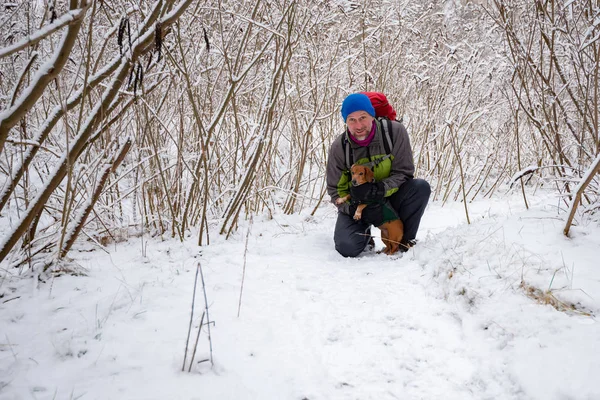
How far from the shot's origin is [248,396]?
3.49ft

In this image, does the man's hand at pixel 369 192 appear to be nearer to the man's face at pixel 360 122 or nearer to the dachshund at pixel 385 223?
the dachshund at pixel 385 223

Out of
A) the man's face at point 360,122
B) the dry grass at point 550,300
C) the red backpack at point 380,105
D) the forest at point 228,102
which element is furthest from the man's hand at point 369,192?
the dry grass at point 550,300

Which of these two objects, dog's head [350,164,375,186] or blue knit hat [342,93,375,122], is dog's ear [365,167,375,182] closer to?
dog's head [350,164,375,186]

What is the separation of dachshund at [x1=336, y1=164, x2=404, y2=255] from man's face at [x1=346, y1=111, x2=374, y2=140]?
25cm

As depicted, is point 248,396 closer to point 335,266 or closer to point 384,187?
point 335,266

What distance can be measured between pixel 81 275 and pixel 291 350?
1.14 meters

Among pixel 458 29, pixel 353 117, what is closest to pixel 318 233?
pixel 353 117

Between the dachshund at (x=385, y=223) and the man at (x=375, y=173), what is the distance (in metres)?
0.05

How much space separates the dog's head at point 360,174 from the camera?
8.59 feet

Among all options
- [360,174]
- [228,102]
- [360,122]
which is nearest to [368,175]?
[360,174]

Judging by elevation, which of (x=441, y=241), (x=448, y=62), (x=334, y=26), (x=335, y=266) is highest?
(x=334, y=26)

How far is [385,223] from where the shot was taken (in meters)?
2.73

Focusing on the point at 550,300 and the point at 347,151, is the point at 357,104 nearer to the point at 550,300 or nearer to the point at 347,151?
the point at 347,151

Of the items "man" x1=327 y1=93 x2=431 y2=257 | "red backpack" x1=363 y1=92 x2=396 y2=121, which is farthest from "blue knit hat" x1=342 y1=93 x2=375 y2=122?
"red backpack" x1=363 y1=92 x2=396 y2=121
